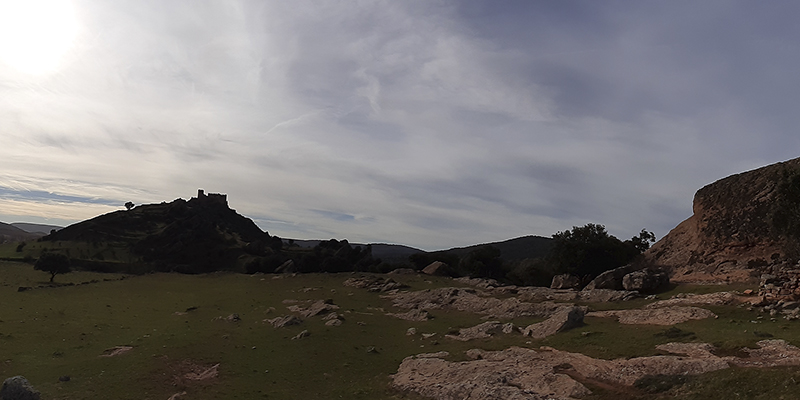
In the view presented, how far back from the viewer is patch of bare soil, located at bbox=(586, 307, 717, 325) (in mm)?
26750

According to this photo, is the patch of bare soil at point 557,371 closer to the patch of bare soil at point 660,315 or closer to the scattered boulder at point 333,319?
the patch of bare soil at point 660,315

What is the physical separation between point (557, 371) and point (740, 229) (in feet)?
108

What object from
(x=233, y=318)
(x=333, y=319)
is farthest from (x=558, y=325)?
(x=233, y=318)

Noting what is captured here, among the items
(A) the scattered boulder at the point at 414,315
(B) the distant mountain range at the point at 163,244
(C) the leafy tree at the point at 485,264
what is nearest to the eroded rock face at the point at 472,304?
(A) the scattered boulder at the point at 414,315

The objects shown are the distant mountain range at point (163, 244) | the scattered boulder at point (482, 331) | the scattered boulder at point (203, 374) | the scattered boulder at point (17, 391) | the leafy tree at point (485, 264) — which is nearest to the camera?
the scattered boulder at point (17, 391)

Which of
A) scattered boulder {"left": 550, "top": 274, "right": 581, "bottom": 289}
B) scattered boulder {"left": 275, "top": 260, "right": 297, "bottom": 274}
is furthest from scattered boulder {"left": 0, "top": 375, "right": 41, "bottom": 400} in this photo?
scattered boulder {"left": 275, "top": 260, "right": 297, "bottom": 274}

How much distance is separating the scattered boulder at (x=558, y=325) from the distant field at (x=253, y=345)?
0.98 meters

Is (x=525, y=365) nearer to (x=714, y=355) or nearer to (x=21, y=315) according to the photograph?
(x=714, y=355)

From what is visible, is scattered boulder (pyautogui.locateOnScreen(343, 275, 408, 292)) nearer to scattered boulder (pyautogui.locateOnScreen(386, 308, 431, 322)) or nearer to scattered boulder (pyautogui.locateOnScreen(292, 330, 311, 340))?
scattered boulder (pyautogui.locateOnScreen(386, 308, 431, 322))

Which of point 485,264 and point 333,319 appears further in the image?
point 485,264

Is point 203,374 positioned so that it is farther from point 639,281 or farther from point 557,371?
point 639,281

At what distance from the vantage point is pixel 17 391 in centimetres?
1981

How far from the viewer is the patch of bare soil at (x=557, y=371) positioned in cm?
1700

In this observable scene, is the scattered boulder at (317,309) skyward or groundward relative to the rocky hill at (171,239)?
groundward
